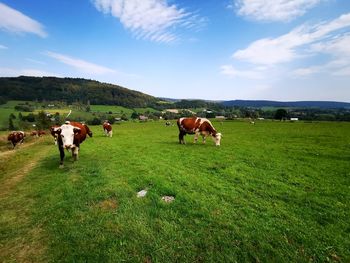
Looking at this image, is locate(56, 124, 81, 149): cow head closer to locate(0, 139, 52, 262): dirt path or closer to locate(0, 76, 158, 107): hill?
locate(0, 139, 52, 262): dirt path

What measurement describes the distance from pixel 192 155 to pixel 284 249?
12.5 metres

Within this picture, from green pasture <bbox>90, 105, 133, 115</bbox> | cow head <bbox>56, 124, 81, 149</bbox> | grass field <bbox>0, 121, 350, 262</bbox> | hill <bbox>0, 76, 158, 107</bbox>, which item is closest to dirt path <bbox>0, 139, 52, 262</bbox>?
grass field <bbox>0, 121, 350, 262</bbox>

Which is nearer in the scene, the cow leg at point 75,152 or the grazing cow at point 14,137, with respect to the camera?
the cow leg at point 75,152

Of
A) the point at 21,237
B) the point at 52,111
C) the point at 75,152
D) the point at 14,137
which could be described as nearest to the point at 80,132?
the point at 75,152

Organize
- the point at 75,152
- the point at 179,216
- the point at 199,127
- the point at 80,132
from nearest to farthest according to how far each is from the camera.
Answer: the point at 179,216, the point at 80,132, the point at 75,152, the point at 199,127

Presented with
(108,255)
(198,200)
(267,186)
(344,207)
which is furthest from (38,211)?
(344,207)

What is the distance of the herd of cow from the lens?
51.7ft

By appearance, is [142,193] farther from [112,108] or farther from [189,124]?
[112,108]

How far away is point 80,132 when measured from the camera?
17109 mm

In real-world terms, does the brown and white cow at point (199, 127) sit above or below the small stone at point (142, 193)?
above

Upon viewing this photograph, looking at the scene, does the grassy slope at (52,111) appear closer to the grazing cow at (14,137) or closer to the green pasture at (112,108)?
the green pasture at (112,108)

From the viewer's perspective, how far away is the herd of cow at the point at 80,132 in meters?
15.8

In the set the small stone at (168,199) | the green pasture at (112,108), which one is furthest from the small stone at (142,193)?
the green pasture at (112,108)

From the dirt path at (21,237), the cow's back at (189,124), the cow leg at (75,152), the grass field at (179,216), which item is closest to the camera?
the grass field at (179,216)
